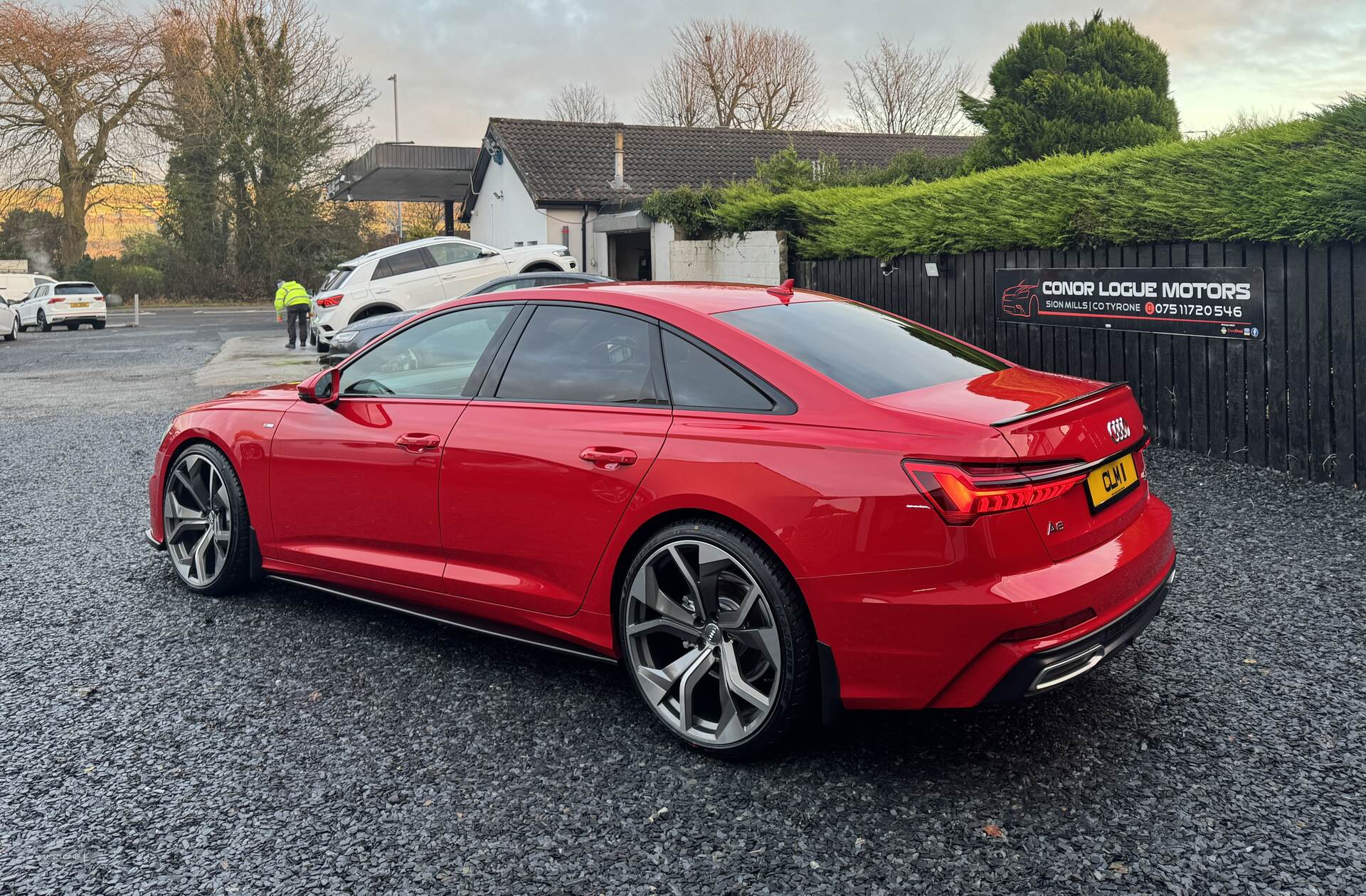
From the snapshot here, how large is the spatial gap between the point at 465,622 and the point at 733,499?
1404 millimetres

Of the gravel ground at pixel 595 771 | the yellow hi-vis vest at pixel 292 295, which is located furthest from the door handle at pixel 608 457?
the yellow hi-vis vest at pixel 292 295

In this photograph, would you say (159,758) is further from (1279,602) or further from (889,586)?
(1279,602)

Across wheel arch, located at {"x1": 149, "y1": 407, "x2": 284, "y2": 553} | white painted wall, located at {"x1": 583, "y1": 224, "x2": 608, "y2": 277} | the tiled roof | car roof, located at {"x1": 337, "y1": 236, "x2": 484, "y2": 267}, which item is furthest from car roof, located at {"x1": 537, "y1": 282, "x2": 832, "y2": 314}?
the tiled roof

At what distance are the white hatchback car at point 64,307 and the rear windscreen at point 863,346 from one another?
110 feet

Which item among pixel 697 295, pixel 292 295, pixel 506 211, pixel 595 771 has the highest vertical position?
pixel 506 211

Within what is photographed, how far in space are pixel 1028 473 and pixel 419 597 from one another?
239cm

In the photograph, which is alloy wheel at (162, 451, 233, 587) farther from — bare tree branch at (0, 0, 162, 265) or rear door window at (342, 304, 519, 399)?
bare tree branch at (0, 0, 162, 265)

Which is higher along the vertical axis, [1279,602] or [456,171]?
[456,171]

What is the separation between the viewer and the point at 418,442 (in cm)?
426

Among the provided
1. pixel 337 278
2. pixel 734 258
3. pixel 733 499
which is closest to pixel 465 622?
pixel 733 499

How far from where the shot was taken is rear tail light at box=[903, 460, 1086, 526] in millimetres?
2990

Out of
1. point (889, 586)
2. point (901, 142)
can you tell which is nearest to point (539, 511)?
point (889, 586)

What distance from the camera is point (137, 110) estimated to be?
4591 cm

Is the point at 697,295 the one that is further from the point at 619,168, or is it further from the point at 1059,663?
the point at 619,168
